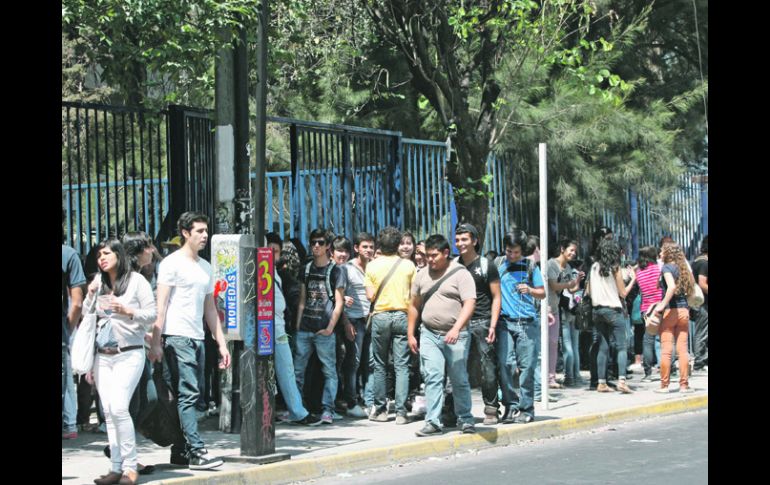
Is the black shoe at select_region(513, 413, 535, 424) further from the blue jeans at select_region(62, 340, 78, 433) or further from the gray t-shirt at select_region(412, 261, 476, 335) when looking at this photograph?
the blue jeans at select_region(62, 340, 78, 433)

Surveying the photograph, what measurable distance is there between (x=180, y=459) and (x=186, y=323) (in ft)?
3.57

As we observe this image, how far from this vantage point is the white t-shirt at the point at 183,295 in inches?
370

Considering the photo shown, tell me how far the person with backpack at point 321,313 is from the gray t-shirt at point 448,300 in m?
1.44

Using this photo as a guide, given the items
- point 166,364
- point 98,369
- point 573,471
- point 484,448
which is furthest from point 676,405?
point 98,369

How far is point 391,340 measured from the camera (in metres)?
12.6

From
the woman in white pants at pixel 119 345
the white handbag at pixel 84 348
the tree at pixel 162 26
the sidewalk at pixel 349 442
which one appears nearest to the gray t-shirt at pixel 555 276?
the sidewalk at pixel 349 442

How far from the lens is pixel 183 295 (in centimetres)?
945

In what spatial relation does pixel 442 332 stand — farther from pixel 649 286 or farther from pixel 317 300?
pixel 649 286

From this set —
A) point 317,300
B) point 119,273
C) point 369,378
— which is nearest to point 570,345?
point 369,378

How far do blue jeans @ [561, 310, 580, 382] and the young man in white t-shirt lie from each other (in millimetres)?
7192

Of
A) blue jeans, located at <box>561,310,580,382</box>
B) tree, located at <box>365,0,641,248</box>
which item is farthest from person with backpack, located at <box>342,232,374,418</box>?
blue jeans, located at <box>561,310,580,382</box>

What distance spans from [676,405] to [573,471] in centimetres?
473

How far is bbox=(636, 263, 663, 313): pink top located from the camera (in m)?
16.0
